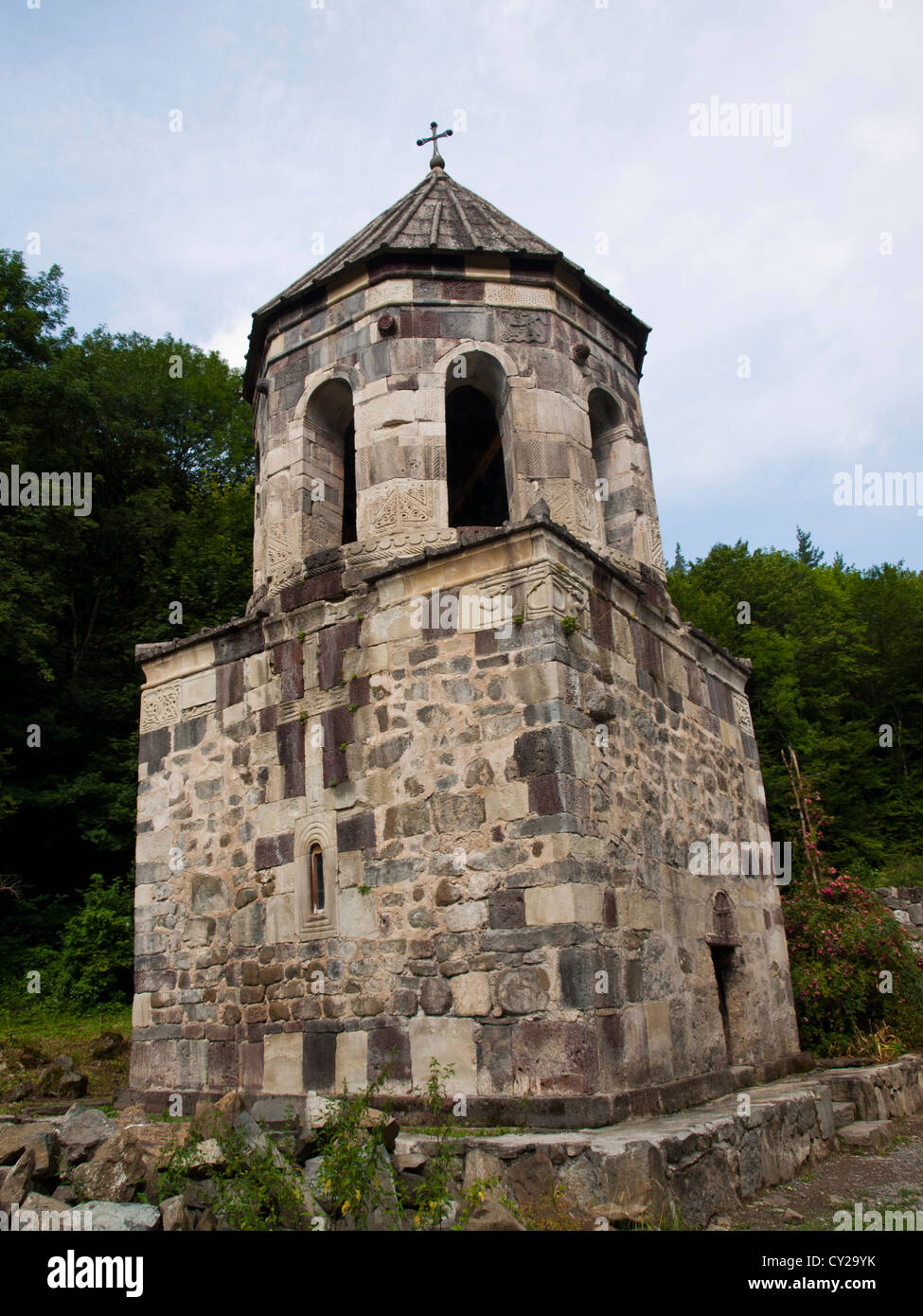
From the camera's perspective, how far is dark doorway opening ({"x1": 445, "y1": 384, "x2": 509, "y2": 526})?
10.5 metres

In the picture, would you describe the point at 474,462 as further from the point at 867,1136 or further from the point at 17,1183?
the point at 17,1183

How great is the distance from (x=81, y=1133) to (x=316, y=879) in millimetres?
2250

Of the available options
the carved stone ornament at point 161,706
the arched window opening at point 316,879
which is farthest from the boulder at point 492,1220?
the carved stone ornament at point 161,706

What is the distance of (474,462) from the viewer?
35.6 feet

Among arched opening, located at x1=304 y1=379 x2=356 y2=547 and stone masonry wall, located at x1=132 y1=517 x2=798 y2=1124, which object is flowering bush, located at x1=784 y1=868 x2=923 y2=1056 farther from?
arched opening, located at x1=304 y1=379 x2=356 y2=547

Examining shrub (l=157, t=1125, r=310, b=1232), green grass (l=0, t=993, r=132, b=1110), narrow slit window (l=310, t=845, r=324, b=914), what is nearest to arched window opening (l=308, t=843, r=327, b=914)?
narrow slit window (l=310, t=845, r=324, b=914)

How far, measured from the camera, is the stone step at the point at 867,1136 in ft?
23.5

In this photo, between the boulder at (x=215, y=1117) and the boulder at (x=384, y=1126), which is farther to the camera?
the boulder at (x=215, y=1117)

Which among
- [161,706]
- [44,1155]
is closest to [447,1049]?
[44,1155]

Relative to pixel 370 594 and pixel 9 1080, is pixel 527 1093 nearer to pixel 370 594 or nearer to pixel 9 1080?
pixel 370 594

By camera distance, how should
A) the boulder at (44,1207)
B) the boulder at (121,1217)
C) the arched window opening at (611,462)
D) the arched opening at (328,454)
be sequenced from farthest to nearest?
the arched window opening at (611,462) → the arched opening at (328,454) → the boulder at (44,1207) → the boulder at (121,1217)

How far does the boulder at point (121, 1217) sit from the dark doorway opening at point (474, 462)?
7485 mm

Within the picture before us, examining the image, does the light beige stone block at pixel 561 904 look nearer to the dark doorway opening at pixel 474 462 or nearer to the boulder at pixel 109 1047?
the dark doorway opening at pixel 474 462
